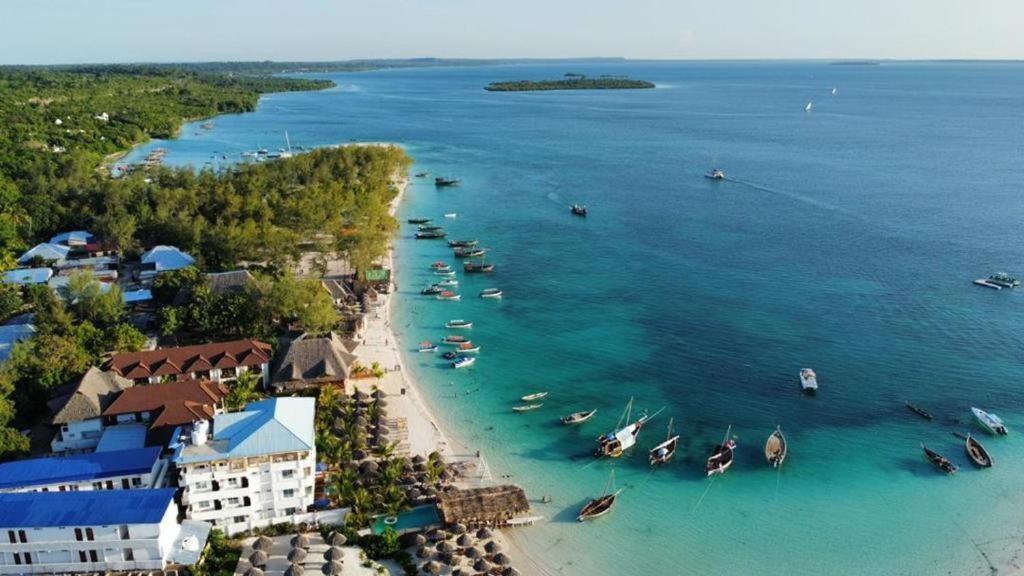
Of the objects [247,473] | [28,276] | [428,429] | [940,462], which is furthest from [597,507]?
[28,276]

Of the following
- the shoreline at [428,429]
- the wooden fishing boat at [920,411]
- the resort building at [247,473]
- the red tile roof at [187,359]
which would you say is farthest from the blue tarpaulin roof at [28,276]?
the wooden fishing boat at [920,411]

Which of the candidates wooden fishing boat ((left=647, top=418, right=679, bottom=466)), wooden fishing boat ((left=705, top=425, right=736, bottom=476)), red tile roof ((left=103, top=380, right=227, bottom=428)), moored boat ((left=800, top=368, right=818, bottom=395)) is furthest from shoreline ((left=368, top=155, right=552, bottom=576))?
moored boat ((left=800, top=368, right=818, bottom=395))

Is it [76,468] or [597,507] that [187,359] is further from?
[597,507]

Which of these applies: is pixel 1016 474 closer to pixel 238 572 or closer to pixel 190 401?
pixel 238 572

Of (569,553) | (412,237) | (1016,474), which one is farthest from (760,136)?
(569,553)

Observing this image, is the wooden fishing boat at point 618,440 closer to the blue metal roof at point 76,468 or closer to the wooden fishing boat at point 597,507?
the wooden fishing boat at point 597,507

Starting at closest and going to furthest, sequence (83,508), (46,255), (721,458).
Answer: (83,508), (721,458), (46,255)
